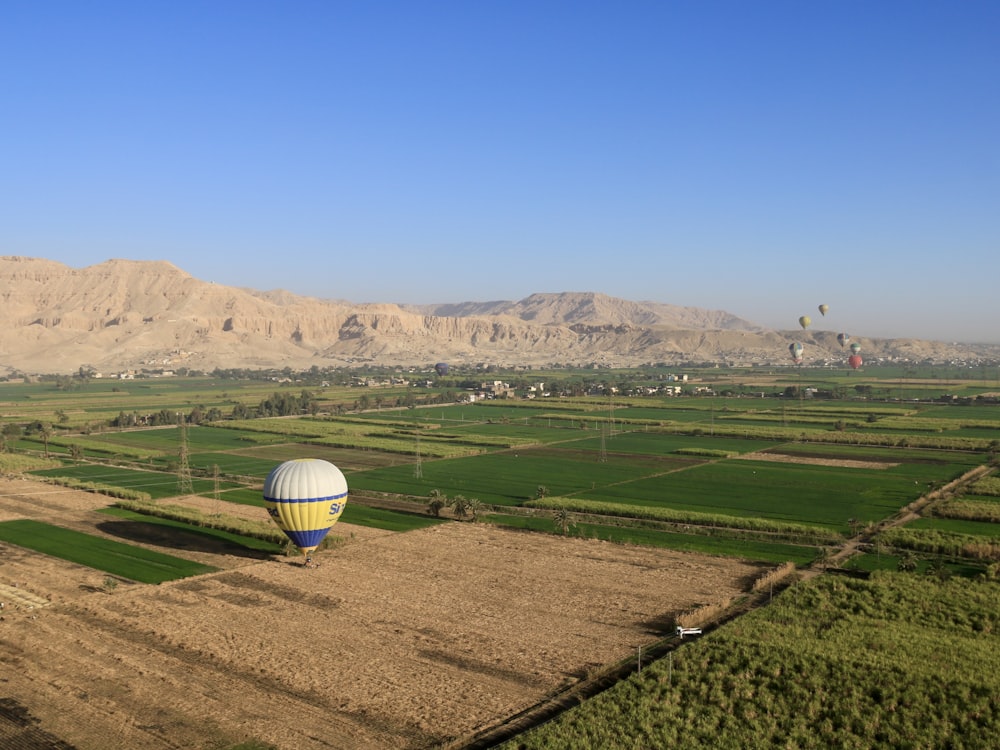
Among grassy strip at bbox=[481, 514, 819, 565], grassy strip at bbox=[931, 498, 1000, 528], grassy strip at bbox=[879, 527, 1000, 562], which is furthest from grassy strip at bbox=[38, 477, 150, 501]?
grassy strip at bbox=[931, 498, 1000, 528]

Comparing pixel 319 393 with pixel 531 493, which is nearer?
pixel 531 493

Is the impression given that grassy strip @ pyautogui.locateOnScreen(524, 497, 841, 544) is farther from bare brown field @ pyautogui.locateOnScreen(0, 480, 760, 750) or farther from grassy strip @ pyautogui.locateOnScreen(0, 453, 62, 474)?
grassy strip @ pyautogui.locateOnScreen(0, 453, 62, 474)

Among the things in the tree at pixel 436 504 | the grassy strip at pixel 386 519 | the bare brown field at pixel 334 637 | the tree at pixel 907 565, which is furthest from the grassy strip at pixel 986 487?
the grassy strip at pixel 386 519

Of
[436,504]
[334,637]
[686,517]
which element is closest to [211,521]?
[436,504]

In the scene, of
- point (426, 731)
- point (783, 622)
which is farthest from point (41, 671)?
point (783, 622)

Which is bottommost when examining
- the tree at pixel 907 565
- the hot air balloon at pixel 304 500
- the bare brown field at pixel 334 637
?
the bare brown field at pixel 334 637

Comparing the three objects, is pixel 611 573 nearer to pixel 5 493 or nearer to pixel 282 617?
pixel 282 617

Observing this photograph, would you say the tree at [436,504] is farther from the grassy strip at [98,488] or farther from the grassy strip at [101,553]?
the grassy strip at [98,488]
